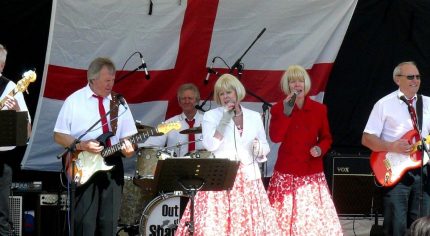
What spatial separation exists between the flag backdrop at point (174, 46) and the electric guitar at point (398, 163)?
158cm

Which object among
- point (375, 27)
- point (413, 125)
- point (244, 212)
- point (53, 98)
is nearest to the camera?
point (244, 212)

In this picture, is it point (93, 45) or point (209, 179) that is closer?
point (209, 179)

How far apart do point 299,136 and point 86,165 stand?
175cm

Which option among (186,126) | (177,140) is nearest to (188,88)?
(186,126)

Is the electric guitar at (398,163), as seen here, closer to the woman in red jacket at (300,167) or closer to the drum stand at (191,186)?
the woman in red jacket at (300,167)

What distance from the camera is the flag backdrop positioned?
7758mm

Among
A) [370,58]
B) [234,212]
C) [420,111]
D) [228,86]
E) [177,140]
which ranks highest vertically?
[370,58]

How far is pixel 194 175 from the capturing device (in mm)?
5965

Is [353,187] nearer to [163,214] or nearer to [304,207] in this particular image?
[304,207]

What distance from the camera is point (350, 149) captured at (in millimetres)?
8664

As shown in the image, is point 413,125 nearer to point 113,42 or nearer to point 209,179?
point 209,179

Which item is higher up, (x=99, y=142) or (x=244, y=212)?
(x=99, y=142)

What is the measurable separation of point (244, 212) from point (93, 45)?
94.8 inches

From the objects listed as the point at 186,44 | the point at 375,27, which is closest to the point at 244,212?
the point at 186,44
